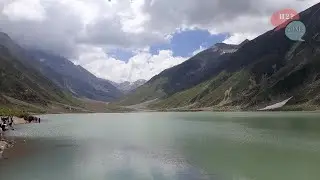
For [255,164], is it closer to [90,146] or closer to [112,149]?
[112,149]

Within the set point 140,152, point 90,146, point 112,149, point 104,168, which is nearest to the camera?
point 104,168

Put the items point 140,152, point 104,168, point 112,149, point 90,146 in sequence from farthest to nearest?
point 90,146, point 112,149, point 140,152, point 104,168

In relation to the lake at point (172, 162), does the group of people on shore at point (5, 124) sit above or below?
above

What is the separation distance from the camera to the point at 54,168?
47375mm

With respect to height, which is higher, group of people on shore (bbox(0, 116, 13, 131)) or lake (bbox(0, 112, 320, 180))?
group of people on shore (bbox(0, 116, 13, 131))

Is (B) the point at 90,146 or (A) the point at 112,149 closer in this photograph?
(A) the point at 112,149

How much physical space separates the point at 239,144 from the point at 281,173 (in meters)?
26.5

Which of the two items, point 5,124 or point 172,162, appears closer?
point 172,162

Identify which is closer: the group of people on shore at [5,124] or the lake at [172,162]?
the lake at [172,162]

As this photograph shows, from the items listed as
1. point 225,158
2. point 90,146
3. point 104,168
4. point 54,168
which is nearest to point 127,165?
point 104,168

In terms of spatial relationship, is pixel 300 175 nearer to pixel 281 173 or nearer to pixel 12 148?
pixel 281 173

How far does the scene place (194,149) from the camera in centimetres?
6281

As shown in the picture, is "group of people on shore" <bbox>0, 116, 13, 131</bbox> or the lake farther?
"group of people on shore" <bbox>0, 116, 13, 131</bbox>

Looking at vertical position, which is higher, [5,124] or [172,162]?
[5,124]
